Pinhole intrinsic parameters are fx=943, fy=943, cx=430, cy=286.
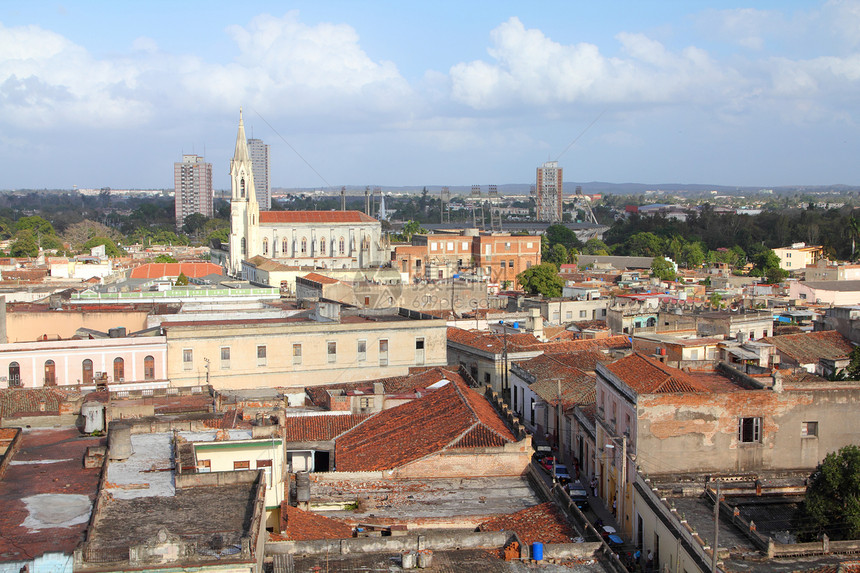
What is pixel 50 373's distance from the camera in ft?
110

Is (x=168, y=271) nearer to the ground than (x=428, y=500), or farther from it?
farther from it

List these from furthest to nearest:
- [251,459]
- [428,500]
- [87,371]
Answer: [87,371] < [428,500] < [251,459]

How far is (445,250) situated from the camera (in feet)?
331

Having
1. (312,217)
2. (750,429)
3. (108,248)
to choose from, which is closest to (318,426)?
(750,429)

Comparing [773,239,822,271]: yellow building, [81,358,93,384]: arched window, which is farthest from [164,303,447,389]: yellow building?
[773,239,822,271]: yellow building

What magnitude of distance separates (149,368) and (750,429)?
68.8 ft

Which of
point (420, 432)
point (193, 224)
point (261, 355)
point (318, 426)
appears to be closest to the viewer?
point (420, 432)

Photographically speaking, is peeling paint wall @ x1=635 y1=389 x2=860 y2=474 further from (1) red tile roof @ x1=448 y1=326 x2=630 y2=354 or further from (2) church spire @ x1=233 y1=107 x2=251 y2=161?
(2) church spire @ x1=233 y1=107 x2=251 y2=161

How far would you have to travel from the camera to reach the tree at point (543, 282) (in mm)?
73312

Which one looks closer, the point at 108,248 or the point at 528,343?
the point at 528,343

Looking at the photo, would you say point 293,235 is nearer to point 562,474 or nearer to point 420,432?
point 562,474

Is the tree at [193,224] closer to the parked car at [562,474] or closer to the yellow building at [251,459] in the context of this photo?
the parked car at [562,474]

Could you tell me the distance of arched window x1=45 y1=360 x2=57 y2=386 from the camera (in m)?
33.5

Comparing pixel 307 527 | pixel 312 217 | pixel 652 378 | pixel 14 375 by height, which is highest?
pixel 312 217
